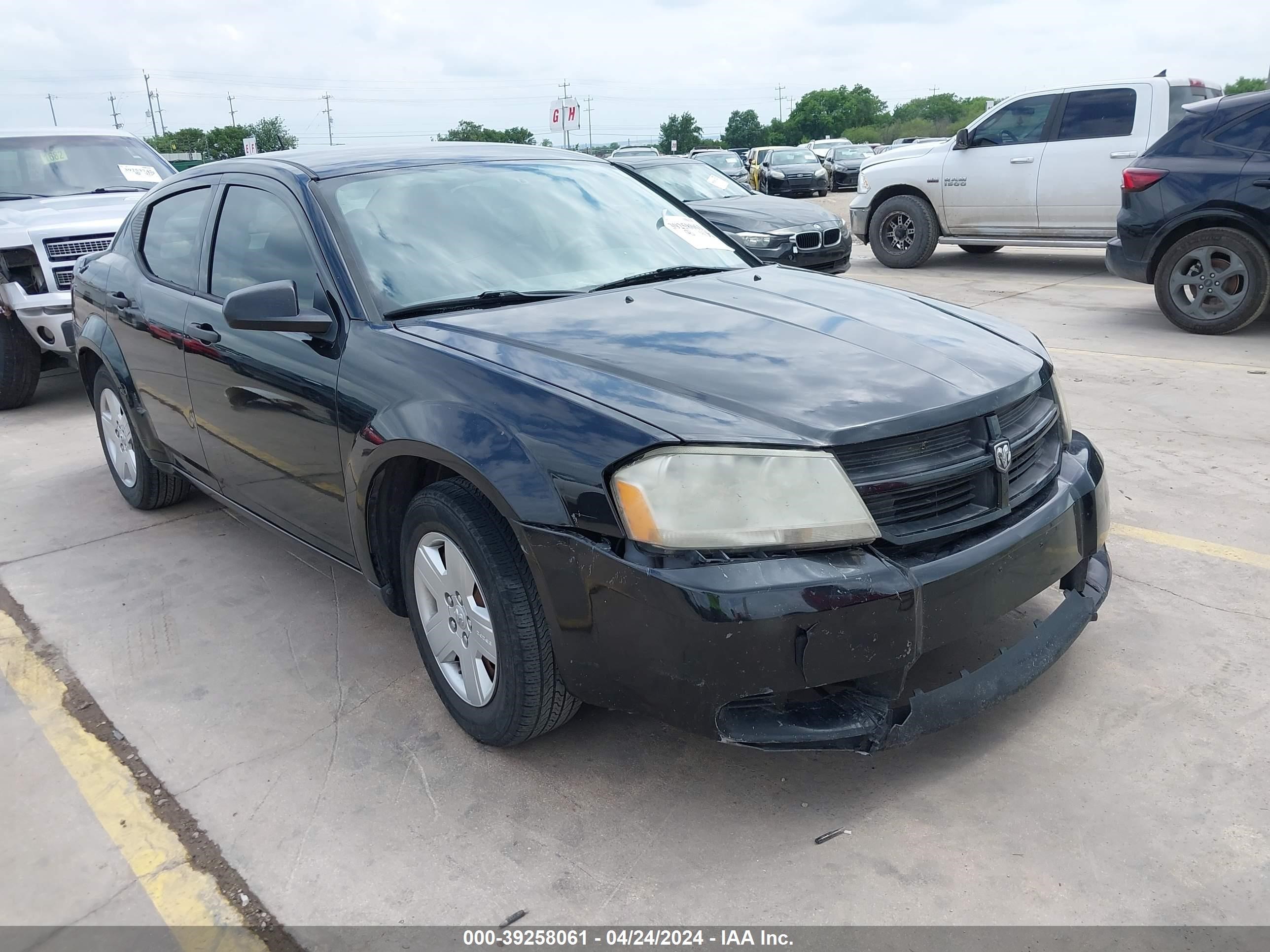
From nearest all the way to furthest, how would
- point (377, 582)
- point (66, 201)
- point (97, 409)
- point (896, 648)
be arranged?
point (896, 648)
point (377, 582)
point (97, 409)
point (66, 201)

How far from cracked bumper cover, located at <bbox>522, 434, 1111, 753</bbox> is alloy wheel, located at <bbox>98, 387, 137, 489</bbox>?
131 inches

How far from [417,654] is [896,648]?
1795 mm

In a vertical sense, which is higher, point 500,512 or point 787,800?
point 500,512

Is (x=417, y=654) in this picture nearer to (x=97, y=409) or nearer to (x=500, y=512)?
(x=500, y=512)

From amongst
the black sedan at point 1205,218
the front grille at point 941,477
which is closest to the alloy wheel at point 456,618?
Answer: the front grille at point 941,477

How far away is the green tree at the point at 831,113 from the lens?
3750 inches

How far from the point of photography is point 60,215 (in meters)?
7.29

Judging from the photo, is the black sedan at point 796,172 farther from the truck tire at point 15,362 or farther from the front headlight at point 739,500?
the front headlight at point 739,500

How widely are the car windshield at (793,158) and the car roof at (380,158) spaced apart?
23.8 meters

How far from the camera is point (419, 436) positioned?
8.85ft

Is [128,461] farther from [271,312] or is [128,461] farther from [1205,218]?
[1205,218]

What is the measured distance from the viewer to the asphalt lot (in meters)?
2.28

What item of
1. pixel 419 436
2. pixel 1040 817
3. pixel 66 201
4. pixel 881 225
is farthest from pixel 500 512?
pixel 881 225

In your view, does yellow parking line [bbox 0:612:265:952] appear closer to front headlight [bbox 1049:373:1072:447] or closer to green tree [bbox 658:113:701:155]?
front headlight [bbox 1049:373:1072:447]
